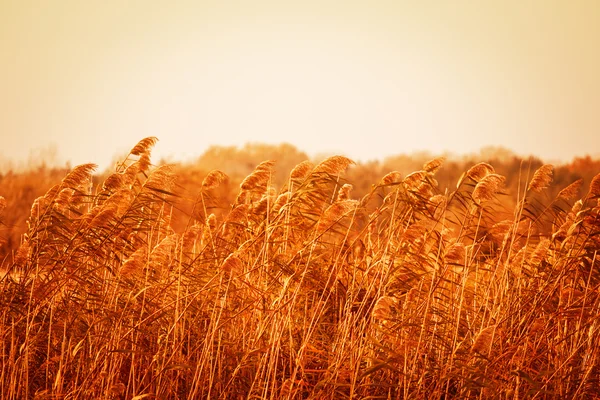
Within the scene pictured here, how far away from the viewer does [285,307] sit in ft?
15.7

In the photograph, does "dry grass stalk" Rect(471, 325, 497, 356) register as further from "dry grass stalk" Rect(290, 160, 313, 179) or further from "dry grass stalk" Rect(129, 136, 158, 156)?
"dry grass stalk" Rect(129, 136, 158, 156)

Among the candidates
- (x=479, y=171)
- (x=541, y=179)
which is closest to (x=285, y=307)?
(x=479, y=171)

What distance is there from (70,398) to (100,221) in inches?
42.5

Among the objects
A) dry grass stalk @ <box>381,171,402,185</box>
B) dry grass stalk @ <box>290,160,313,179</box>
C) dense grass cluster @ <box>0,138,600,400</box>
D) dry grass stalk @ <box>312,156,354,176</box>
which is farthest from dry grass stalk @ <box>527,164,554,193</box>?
dry grass stalk @ <box>290,160,313,179</box>

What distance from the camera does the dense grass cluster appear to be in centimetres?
451

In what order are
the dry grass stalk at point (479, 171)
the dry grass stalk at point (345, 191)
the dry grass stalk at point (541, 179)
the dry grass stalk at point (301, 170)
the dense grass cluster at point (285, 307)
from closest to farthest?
the dense grass cluster at point (285, 307), the dry grass stalk at point (479, 171), the dry grass stalk at point (301, 170), the dry grass stalk at point (541, 179), the dry grass stalk at point (345, 191)

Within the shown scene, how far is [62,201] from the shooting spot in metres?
4.90

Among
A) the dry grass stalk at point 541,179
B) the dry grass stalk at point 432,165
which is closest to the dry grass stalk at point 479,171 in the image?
the dry grass stalk at point 432,165

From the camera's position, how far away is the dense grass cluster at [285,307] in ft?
14.8

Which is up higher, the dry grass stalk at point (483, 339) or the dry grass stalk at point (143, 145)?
the dry grass stalk at point (143, 145)

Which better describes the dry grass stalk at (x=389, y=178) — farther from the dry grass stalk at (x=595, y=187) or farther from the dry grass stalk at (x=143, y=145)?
the dry grass stalk at (x=143, y=145)

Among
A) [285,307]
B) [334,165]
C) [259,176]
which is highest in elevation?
[334,165]

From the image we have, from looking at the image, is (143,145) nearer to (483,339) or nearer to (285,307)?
(285,307)

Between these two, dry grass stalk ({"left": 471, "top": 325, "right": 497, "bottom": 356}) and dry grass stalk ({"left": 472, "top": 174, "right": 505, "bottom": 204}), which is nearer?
dry grass stalk ({"left": 471, "top": 325, "right": 497, "bottom": 356})
